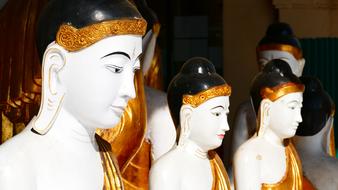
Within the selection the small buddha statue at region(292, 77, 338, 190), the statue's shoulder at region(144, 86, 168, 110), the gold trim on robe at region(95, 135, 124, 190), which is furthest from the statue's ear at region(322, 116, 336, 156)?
the gold trim on robe at region(95, 135, 124, 190)

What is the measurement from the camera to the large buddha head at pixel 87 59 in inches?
100

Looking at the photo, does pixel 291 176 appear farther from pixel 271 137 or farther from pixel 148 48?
pixel 148 48

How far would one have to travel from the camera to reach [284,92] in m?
4.14

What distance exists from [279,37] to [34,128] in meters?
2.84

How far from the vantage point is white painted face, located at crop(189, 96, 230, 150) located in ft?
11.5

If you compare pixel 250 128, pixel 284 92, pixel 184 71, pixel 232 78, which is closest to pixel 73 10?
pixel 184 71

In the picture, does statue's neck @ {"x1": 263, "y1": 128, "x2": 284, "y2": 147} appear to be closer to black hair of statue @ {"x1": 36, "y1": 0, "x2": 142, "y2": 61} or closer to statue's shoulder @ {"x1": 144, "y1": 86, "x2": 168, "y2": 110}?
statue's shoulder @ {"x1": 144, "y1": 86, "x2": 168, "y2": 110}

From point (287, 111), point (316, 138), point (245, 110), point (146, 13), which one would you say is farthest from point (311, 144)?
point (146, 13)

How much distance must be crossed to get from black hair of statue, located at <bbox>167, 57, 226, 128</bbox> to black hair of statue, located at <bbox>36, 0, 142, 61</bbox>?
94cm

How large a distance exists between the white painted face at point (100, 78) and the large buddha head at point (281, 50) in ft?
8.76

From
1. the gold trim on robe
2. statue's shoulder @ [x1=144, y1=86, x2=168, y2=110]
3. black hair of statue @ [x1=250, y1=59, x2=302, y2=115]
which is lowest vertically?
the gold trim on robe

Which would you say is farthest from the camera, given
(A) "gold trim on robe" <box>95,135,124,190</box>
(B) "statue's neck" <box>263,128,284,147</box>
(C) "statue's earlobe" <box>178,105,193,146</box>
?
(B) "statue's neck" <box>263,128,284,147</box>

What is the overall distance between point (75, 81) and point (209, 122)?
40.2 inches

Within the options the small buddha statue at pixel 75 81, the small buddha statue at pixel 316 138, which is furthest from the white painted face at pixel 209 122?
the small buddha statue at pixel 316 138
